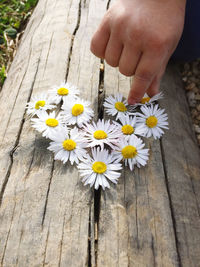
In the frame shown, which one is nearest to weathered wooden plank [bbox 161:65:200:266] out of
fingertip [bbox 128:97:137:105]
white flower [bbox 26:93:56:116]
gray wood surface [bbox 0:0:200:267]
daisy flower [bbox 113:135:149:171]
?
gray wood surface [bbox 0:0:200:267]

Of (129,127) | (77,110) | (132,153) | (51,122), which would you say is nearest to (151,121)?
(129,127)

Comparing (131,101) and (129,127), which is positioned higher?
(131,101)

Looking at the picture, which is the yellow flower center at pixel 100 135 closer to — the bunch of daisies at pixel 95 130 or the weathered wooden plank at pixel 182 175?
the bunch of daisies at pixel 95 130

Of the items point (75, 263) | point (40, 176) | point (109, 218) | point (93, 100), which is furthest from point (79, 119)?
point (75, 263)

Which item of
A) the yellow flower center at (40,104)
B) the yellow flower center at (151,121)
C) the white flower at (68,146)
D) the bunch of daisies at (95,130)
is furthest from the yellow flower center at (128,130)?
the yellow flower center at (40,104)

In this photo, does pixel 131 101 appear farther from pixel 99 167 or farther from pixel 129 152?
pixel 99 167

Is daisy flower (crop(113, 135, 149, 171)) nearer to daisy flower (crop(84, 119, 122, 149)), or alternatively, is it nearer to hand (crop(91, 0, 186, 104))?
daisy flower (crop(84, 119, 122, 149))

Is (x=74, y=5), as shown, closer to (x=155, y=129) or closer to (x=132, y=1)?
(x=132, y=1)
